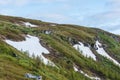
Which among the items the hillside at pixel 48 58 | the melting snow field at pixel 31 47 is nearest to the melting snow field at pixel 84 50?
the hillside at pixel 48 58

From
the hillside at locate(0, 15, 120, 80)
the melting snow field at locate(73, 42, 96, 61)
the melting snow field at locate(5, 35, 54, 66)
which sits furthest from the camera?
the melting snow field at locate(73, 42, 96, 61)

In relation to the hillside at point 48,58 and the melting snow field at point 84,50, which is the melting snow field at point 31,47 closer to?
the hillside at point 48,58

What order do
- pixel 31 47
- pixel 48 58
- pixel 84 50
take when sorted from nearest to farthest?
pixel 48 58, pixel 31 47, pixel 84 50

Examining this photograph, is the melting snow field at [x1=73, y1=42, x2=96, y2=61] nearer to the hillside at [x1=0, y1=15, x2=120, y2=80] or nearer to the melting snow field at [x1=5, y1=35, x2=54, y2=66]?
the hillside at [x1=0, y1=15, x2=120, y2=80]

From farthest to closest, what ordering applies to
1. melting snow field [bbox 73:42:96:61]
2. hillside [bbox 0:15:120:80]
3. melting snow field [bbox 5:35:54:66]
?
melting snow field [bbox 73:42:96:61] < melting snow field [bbox 5:35:54:66] < hillside [bbox 0:15:120:80]

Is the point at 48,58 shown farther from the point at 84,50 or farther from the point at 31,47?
the point at 84,50

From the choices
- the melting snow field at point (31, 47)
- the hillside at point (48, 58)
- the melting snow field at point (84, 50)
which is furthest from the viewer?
the melting snow field at point (84, 50)

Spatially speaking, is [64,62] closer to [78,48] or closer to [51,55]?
[51,55]

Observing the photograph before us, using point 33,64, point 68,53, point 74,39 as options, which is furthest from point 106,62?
point 33,64

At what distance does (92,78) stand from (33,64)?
41.5m

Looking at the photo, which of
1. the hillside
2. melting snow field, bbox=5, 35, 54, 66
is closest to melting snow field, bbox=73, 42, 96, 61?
the hillside

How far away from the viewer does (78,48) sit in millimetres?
184125

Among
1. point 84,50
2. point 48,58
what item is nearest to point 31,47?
point 48,58

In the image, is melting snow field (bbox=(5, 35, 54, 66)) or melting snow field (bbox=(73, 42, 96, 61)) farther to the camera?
melting snow field (bbox=(73, 42, 96, 61))
